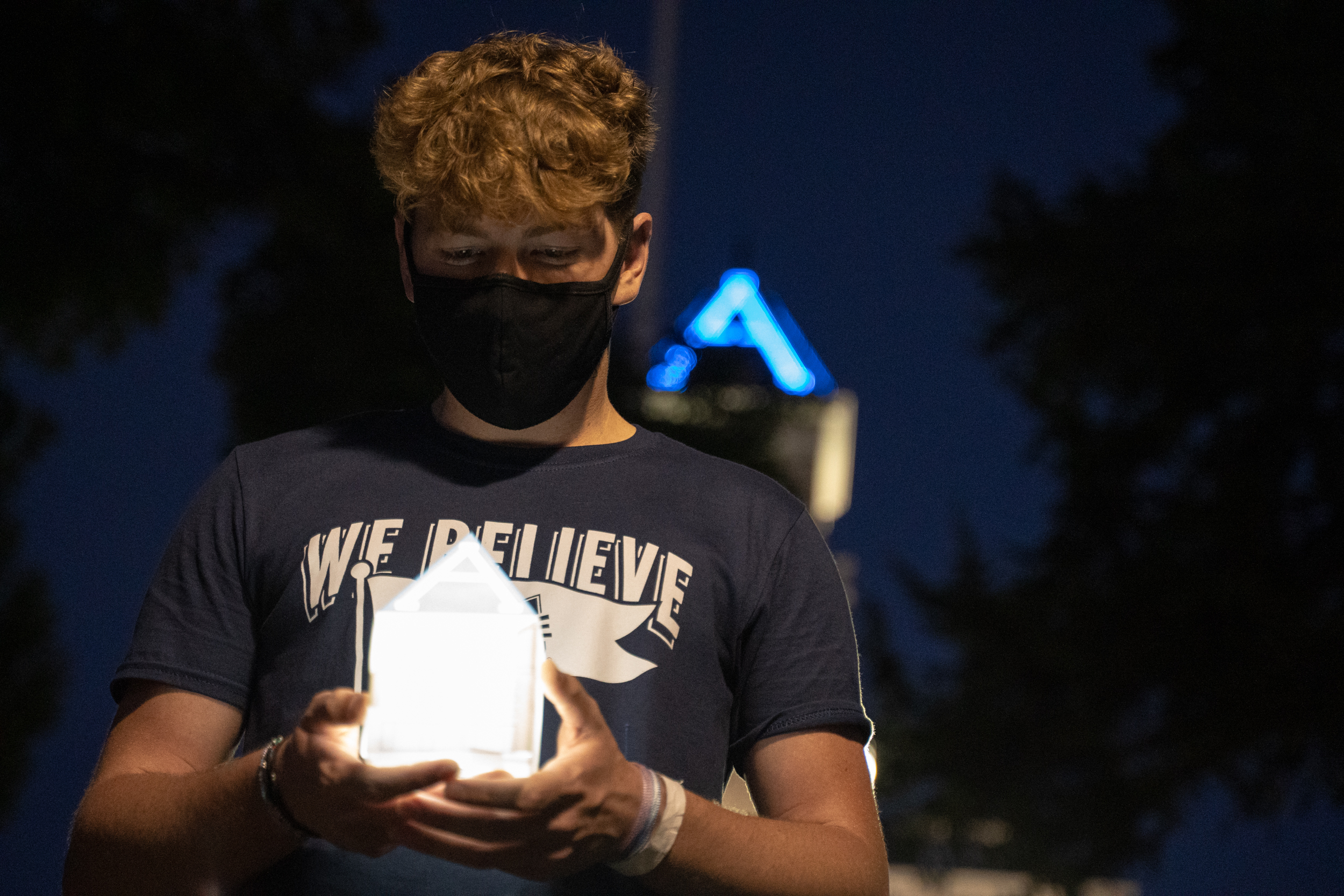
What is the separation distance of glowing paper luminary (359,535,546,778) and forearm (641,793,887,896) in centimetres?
31

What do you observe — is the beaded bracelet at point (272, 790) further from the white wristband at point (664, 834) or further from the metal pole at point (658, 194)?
the metal pole at point (658, 194)

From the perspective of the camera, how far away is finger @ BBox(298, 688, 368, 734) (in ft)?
5.13

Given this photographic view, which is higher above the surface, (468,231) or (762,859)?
(468,231)

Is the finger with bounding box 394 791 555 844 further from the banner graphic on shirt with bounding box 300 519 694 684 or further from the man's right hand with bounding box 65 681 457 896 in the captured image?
the banner graphic on shirt with bounding box 300 519 694 684

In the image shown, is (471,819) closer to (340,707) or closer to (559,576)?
(340,707)

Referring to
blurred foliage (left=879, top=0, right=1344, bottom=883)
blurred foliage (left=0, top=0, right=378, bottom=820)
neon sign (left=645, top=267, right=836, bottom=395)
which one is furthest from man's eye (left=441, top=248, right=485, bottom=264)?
blurred foliage (left=879, top=0, right=1344, bottom=883)

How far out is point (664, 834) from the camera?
1.79 metres

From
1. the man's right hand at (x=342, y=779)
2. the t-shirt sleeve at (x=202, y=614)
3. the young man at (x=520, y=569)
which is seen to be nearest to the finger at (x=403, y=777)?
the man's right hand at (x=342, y=779)

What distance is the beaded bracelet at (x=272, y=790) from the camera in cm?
176

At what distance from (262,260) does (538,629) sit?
11.8 metres

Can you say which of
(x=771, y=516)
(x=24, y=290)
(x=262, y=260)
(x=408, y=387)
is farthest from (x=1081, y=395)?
(x=771, y=516)

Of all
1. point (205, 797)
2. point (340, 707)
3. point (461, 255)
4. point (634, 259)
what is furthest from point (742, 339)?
point (340, 707)

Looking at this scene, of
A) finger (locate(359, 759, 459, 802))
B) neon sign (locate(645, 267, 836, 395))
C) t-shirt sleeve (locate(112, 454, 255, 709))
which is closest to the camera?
finger (locate(359, 759, 459, 802))

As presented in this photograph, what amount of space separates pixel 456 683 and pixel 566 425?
0.76m
